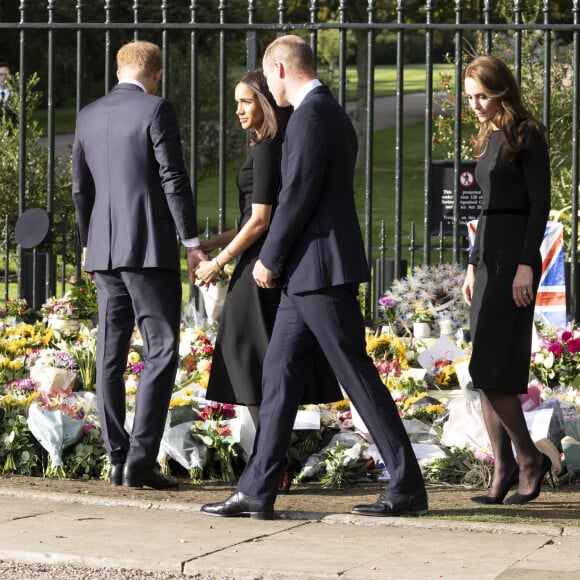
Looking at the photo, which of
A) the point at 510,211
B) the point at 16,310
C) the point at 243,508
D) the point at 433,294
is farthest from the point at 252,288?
the point at 16,310

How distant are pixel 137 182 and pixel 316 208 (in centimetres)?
99

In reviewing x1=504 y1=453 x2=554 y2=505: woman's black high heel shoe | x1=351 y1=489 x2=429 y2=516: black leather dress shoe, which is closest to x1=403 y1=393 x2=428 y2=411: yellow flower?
x1=504 y1=453 x2=554 y2=505: woman's black high heel shoe

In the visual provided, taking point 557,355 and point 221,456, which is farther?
point 557,355

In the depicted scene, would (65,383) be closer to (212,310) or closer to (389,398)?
(212,310)

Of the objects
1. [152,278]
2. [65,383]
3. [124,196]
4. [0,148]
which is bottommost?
[65,383]

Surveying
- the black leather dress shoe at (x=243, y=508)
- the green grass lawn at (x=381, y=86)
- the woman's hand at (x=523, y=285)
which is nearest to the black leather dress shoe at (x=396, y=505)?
the black leather dress shoe at (x=243, y=508)

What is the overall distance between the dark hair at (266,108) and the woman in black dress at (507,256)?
806mm

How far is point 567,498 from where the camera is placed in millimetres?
5508

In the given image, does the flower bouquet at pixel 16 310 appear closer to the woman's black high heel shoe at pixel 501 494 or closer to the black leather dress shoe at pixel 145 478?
the black leather dress shoe at pixel 145 478

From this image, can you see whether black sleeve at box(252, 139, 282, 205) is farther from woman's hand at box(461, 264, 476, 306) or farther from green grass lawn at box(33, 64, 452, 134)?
A: green grass lawn at box(33, 64, 452, 134)

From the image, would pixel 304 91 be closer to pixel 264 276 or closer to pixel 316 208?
pixel 316 208

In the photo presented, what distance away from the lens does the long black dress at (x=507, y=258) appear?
511cm

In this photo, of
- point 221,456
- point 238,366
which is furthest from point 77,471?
point 238,366

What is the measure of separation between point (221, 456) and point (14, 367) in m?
1.67
